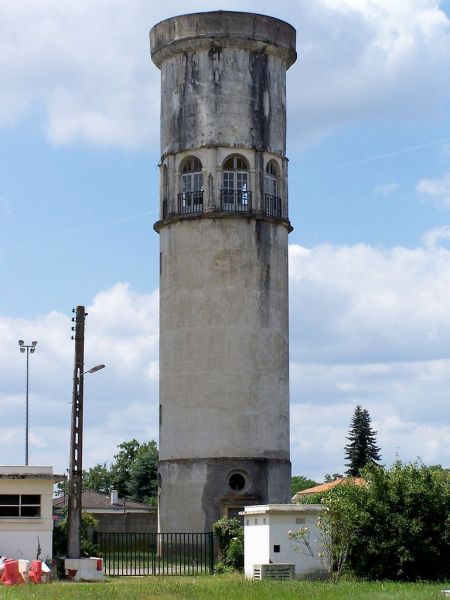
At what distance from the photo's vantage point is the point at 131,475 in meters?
117

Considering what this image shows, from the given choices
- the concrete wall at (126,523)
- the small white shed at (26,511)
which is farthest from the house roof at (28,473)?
the concrete wall at (126,523)

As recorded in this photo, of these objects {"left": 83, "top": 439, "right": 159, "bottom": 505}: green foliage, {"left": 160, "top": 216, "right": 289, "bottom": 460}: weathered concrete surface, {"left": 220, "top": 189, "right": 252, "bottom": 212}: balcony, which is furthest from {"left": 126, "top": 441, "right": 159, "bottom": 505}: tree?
{"left": 220, "top": 189, "right": 252, "bottom": 212}: balcony

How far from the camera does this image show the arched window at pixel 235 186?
60531 millimetres

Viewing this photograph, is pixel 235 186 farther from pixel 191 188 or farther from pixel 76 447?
pixel 76 447

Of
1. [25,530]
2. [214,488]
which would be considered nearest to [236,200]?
[214,488]

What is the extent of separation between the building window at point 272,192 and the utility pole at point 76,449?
14033 mm

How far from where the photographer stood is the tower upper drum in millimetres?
60531

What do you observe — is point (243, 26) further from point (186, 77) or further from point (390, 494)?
point (390, 494)

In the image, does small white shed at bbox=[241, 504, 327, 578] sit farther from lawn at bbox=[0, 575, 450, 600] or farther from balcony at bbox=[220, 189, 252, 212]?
balcony at bbox=[220, 189, 252, 212]

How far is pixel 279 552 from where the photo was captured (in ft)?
160

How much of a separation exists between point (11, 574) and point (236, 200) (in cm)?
2222

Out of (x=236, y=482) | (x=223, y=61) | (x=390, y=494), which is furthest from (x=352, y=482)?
(x=223, y=61)

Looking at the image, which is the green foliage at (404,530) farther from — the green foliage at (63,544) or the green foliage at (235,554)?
the green foliage at (63,544)

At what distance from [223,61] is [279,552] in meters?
22.5
